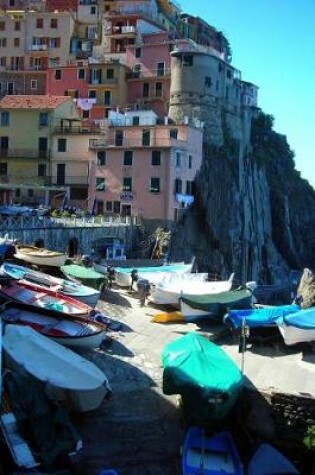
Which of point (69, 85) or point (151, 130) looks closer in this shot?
point (151, 130)

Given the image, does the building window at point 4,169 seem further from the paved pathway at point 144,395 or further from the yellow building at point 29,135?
the paved pathway at point 144,395

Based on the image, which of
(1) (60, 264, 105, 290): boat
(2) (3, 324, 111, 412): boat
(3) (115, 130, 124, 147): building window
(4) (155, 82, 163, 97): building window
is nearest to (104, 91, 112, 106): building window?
(4) (155, 82, 163, 97): building window

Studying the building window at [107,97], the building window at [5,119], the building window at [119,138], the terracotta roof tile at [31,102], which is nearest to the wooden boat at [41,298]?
the building window at [119,138]

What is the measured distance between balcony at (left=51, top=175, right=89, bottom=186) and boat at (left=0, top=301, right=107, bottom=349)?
34.1m

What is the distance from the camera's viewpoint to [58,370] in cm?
1273

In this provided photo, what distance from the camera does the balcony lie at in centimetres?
5084

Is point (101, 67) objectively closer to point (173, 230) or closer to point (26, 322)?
point (173, 230)

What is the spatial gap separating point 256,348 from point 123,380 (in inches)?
180

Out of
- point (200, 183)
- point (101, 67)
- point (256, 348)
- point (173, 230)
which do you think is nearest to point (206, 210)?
point (200, 183)

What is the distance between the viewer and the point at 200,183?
51500 millimetres

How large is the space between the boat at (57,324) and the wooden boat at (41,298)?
197 mm

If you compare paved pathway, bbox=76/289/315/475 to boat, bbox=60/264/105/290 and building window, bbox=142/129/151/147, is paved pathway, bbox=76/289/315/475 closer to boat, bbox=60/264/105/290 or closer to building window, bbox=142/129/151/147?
boat, bbox=60/264/105/290

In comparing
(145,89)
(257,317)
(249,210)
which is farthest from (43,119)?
(257,317)

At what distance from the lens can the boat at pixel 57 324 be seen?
15883 mm
